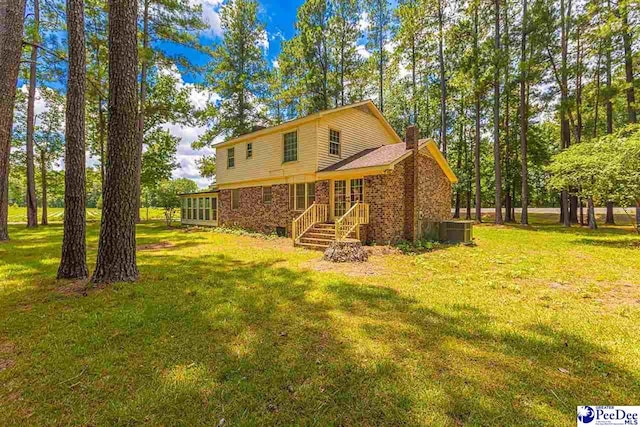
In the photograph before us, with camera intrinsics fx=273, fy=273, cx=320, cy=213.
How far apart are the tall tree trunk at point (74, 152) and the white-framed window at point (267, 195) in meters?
9.38

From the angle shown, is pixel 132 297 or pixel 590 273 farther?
pixel 590 273

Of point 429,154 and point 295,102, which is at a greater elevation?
point 295,102

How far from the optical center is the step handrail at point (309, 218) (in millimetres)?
11015

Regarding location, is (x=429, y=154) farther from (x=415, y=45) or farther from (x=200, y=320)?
(x=415, y=45)

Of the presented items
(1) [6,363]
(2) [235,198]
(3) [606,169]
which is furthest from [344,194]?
(1) [6,363]

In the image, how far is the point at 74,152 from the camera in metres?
5.39

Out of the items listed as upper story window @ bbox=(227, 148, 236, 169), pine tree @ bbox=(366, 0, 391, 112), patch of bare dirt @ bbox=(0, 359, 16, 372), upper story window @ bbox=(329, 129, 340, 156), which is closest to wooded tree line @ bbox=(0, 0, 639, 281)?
pine tree @ bbox=(366, 0, 391, 112)

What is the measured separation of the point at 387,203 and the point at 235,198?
10.3 metres

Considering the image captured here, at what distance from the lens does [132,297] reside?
15.4 feet

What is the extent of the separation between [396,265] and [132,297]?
19.7 ft

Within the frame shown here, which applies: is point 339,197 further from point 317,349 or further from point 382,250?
point 317,349

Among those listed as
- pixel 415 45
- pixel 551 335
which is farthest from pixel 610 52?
pixel 551 335

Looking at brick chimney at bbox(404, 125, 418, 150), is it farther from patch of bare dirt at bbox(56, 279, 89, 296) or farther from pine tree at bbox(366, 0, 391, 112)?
pine tree at bbox(366, 0, 391, 112)

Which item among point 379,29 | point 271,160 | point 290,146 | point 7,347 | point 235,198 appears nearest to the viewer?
point 7,347
